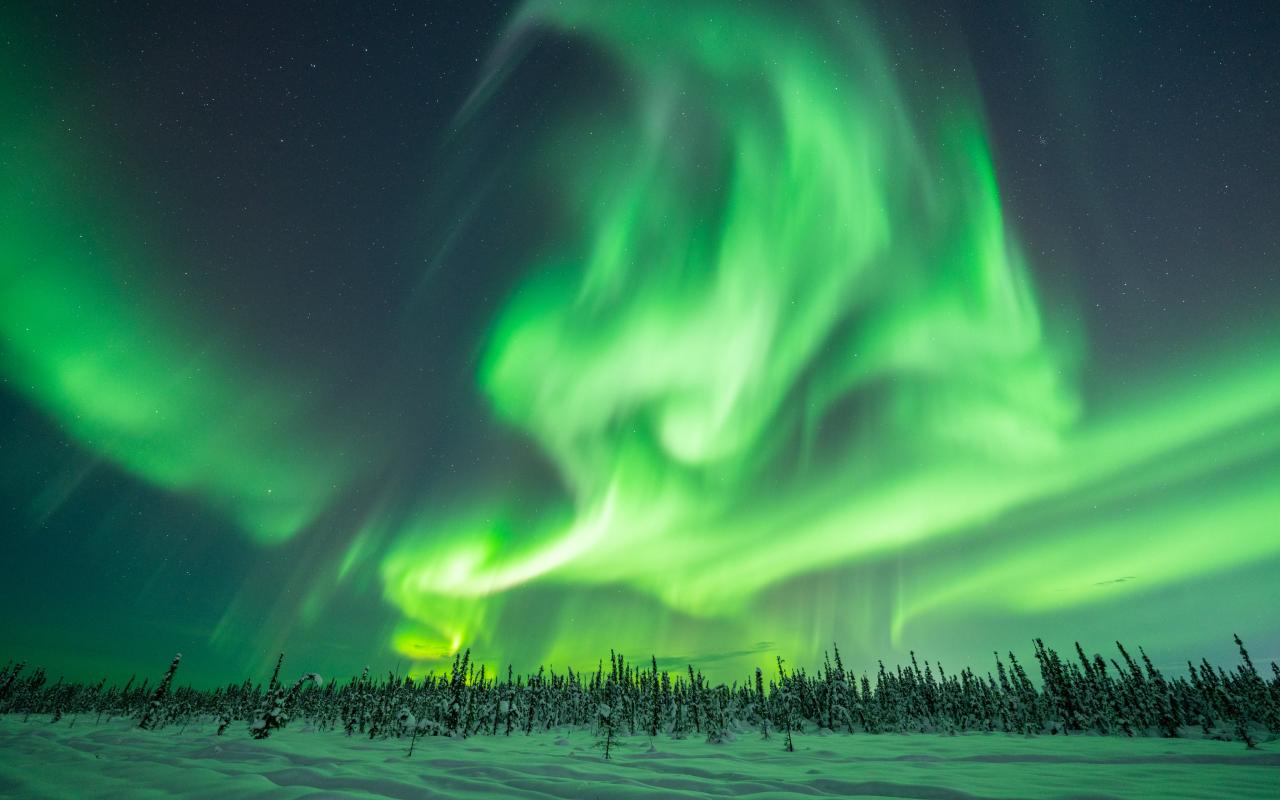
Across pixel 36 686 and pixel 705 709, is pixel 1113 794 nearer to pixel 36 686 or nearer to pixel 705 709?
pixel 705 709

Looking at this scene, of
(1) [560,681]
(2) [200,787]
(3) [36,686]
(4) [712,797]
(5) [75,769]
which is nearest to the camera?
(4) [712,797]

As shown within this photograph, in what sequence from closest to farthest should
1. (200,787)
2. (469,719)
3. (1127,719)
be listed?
1. (200,787)
2. (1127,719)
3. (469,719)

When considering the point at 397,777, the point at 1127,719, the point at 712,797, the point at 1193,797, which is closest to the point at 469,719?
the point at 397,777

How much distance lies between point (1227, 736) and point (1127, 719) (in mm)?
15405

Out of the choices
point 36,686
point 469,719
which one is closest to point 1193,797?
point 469,719

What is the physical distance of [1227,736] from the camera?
6241cm

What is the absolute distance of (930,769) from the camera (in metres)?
21.5

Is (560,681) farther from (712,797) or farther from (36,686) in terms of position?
(712,797)

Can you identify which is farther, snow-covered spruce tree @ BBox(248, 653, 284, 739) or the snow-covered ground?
snow-covered spruce tree @ BBox(248, 653, 284, 739)

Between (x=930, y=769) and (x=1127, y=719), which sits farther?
(x=1127, y=719)

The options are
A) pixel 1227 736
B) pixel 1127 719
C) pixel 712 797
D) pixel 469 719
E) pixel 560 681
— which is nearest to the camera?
pixel 712 797

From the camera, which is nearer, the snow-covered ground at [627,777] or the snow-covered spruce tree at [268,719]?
the snow-covered ground at [627,777]

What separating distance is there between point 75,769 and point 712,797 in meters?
28.1

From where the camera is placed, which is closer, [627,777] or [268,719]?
[627,777]
